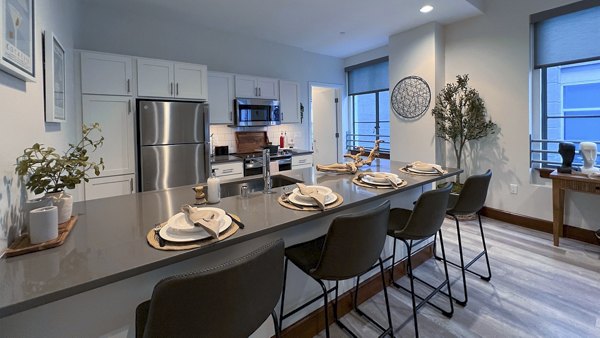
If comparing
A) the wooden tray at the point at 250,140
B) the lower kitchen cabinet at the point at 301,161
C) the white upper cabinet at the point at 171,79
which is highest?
the white upper cabinet at the point at 171,79

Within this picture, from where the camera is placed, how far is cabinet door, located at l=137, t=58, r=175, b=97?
343cm

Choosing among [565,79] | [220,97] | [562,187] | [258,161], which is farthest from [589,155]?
[220,97]

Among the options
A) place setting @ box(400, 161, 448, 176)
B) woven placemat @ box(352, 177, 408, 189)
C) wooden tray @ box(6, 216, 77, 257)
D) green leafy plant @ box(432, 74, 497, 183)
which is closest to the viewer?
wooden tray @ box(6, 216, 77, 257)

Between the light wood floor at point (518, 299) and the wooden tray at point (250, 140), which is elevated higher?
the wooden tray at point (250, 140)

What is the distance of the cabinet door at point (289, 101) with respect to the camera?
5.05 m

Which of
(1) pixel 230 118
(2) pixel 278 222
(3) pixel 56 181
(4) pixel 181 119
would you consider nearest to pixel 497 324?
(2) pixel 278 222

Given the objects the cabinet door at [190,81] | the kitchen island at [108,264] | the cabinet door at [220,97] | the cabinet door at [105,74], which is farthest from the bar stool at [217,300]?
the cabinet door at [220,97]

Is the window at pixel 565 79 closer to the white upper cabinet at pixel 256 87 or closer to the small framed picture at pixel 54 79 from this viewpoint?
the white upper cabinet at pixel 256 87

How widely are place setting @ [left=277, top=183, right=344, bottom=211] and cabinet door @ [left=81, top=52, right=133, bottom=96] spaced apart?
267cm

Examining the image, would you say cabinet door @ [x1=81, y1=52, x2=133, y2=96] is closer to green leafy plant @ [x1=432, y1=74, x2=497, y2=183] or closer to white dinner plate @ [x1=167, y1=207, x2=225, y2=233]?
white dinner plate @ [x1=167, y1=207, x2=225, y2=233]

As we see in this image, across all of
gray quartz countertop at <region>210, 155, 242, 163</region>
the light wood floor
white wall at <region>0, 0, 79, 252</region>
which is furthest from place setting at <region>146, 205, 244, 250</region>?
gray quartz countertop at <region>210, 155, 242, 163</region>

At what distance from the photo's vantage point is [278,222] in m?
1.33

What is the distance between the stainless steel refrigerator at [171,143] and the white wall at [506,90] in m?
3.77

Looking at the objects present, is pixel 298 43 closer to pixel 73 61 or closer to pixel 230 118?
pixel 230 118
